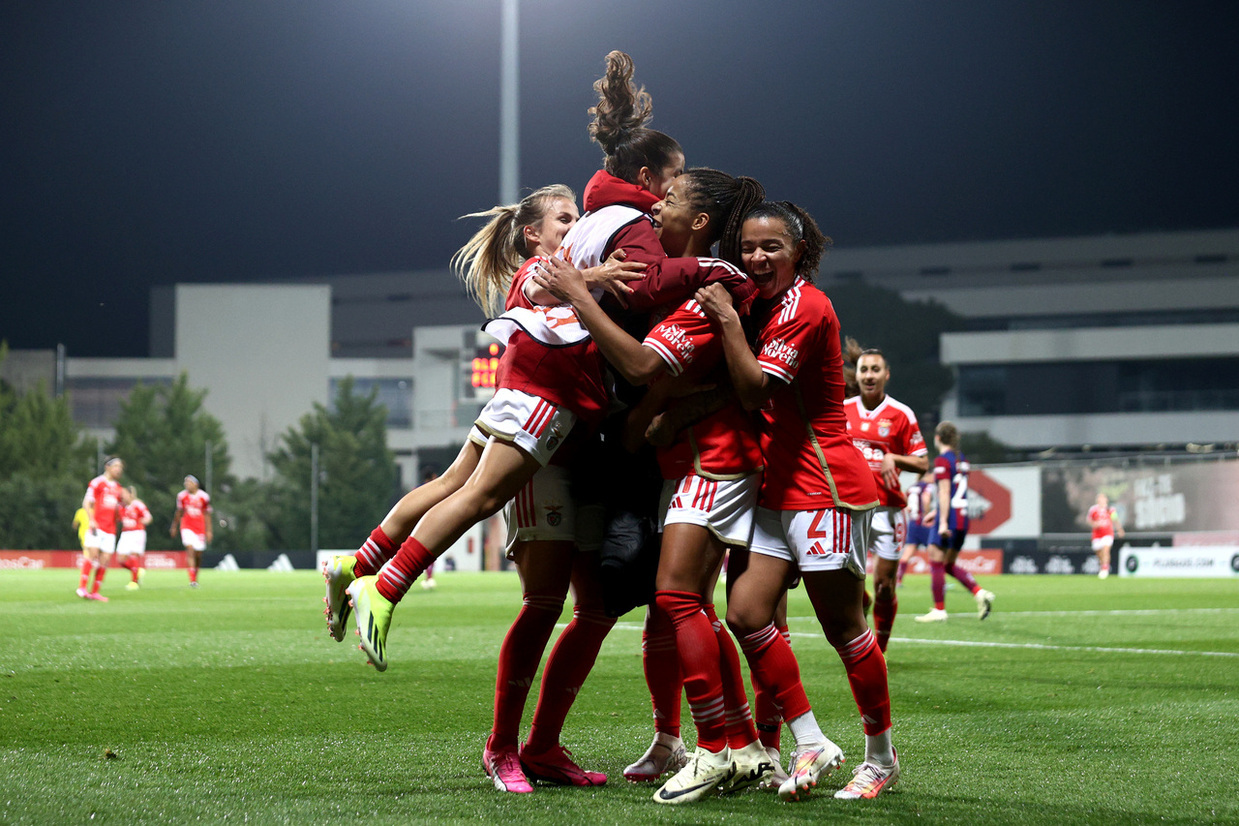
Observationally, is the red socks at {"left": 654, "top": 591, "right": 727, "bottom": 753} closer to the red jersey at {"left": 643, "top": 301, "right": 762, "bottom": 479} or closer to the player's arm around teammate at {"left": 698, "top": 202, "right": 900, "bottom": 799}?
the player's arm around teammate at {"left": 698, "top": 202, "right": 900, "bottom": 799}

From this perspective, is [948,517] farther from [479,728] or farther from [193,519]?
[193,519]

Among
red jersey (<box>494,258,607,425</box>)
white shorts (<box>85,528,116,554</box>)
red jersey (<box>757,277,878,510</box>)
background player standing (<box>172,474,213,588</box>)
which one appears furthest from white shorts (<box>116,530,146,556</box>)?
red jersey (<box>757,277,878,510</box>)

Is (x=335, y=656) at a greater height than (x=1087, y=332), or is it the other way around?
(x=1087, y=332)

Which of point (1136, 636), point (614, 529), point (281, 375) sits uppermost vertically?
point (281, 375)

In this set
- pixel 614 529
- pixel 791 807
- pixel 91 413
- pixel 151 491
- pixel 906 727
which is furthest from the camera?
pixel 91 413

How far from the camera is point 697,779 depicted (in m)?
3.82

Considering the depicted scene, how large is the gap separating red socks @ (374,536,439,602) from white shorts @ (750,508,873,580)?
1.07 meters

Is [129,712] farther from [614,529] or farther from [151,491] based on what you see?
[151,491]

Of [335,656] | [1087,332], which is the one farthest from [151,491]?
[335,656]

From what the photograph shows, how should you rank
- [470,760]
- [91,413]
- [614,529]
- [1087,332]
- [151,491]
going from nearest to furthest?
[614,529]
[470,760]
[151,491]
[1087,332]
[91,413]

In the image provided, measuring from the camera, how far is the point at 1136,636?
1088cm

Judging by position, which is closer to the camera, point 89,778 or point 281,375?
point 89,778

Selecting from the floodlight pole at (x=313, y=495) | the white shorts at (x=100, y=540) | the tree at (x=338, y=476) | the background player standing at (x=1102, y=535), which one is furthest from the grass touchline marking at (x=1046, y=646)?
the tree at (x=338, y=476)

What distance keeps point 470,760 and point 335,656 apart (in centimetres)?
449
